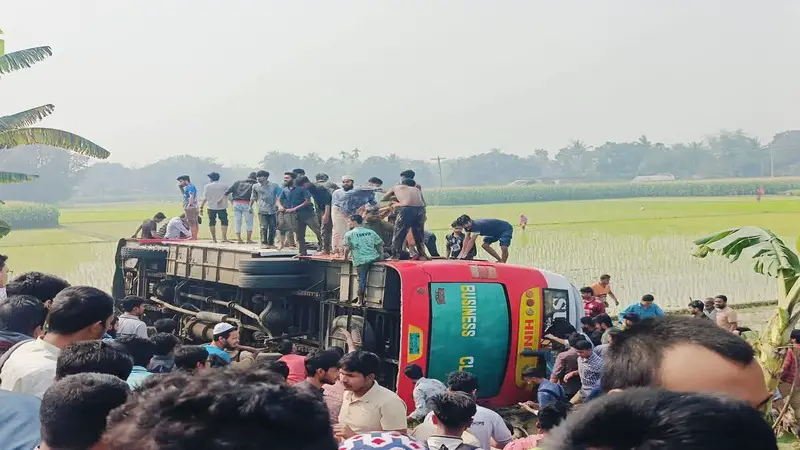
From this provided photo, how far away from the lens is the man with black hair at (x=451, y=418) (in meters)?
5.22

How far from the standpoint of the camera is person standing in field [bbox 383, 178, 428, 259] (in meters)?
11.3

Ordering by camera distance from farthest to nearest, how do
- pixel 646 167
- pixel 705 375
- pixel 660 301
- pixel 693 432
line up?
pixel 646 167 → pixel 660 301 → pixel 705 375 → pixel 693 432

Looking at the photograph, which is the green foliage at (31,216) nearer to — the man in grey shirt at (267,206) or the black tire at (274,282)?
the man in grey shirt at (267,206)

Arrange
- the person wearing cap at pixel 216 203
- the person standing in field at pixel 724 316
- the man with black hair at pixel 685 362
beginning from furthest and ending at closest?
the person wearing cap at pixel 216 203, the person standing in field at pixel 724 316, the man with black hair at pixel 685 362

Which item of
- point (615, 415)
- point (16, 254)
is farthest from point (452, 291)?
point (16, 254)

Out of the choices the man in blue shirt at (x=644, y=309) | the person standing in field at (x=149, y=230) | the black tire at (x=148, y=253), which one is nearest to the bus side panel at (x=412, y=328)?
the man in blue shirt at (x=644, y=309)

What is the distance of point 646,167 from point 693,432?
7368 cm

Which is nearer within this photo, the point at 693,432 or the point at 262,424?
the point at 693,432

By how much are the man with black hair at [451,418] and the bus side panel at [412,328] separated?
14.8 ft

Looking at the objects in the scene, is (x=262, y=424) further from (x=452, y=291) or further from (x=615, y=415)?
(x=452, y=291)

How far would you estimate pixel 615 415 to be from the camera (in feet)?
4.74

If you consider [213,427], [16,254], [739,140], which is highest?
[739,140]

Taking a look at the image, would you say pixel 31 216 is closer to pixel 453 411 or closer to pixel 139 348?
pixel 139 348

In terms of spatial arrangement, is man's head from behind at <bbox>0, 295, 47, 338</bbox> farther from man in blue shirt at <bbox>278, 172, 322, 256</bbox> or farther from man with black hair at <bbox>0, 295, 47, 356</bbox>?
man in blue shirt at <bbox>278, 172, 322, 256</bbox>
